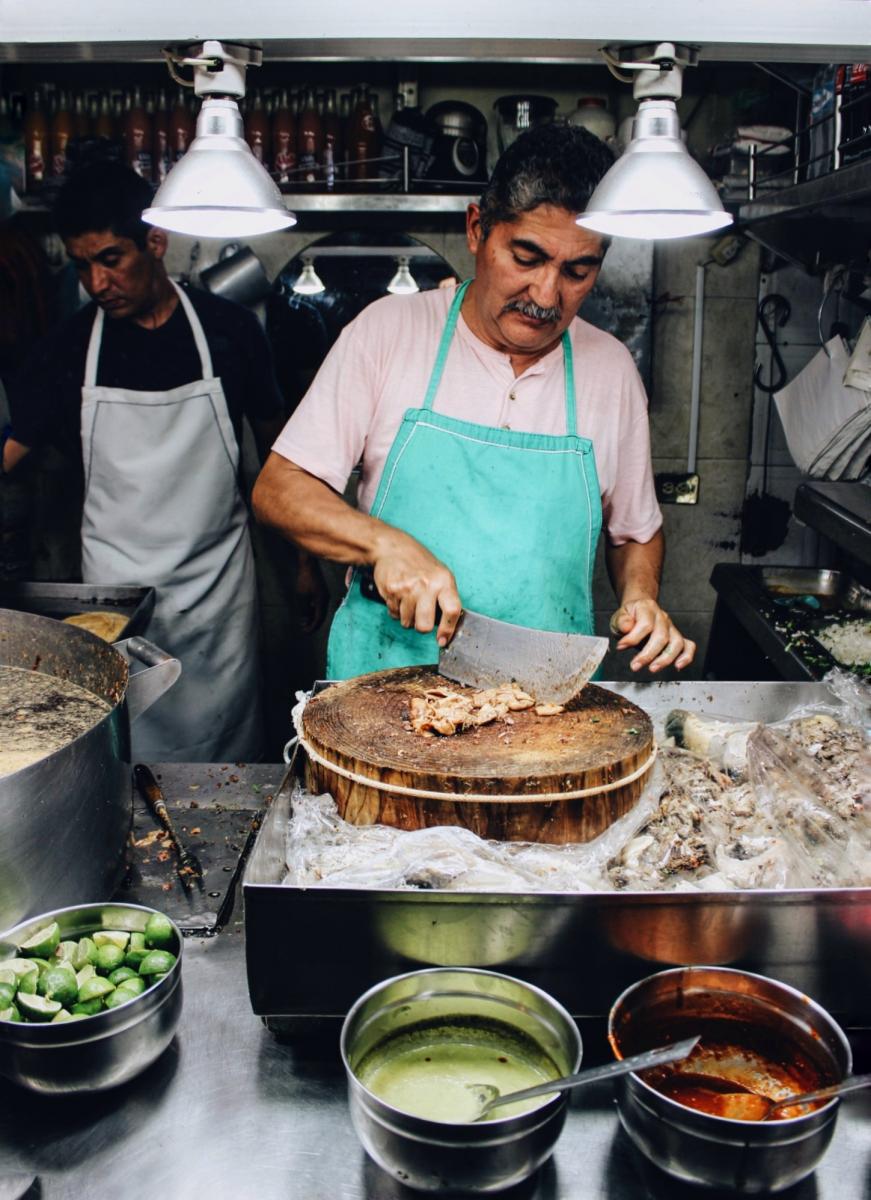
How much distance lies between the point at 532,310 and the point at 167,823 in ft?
4.49

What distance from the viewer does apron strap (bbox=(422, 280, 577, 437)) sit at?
2.49 meters

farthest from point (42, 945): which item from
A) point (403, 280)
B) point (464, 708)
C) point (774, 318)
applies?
point (774, 318)

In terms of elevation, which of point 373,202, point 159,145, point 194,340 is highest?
point 159,145

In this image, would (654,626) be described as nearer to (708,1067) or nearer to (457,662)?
(457,662)

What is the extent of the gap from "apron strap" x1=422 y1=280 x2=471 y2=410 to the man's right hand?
56 cm

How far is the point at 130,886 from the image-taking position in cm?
167

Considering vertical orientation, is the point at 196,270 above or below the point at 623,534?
above

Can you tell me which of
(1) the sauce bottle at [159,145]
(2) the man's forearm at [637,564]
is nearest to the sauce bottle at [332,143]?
(1) the sauce bottle at [159,145]

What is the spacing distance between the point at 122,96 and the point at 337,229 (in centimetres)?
102

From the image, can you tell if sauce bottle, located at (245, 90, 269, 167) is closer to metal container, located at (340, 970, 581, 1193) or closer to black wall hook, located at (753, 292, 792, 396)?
black wall hook, located at (753, 292, 792, 396)

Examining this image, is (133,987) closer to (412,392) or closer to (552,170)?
(412,392)

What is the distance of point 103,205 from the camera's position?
338 cm

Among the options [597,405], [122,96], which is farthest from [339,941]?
[122,96]

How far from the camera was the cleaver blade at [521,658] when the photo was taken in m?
1.80
